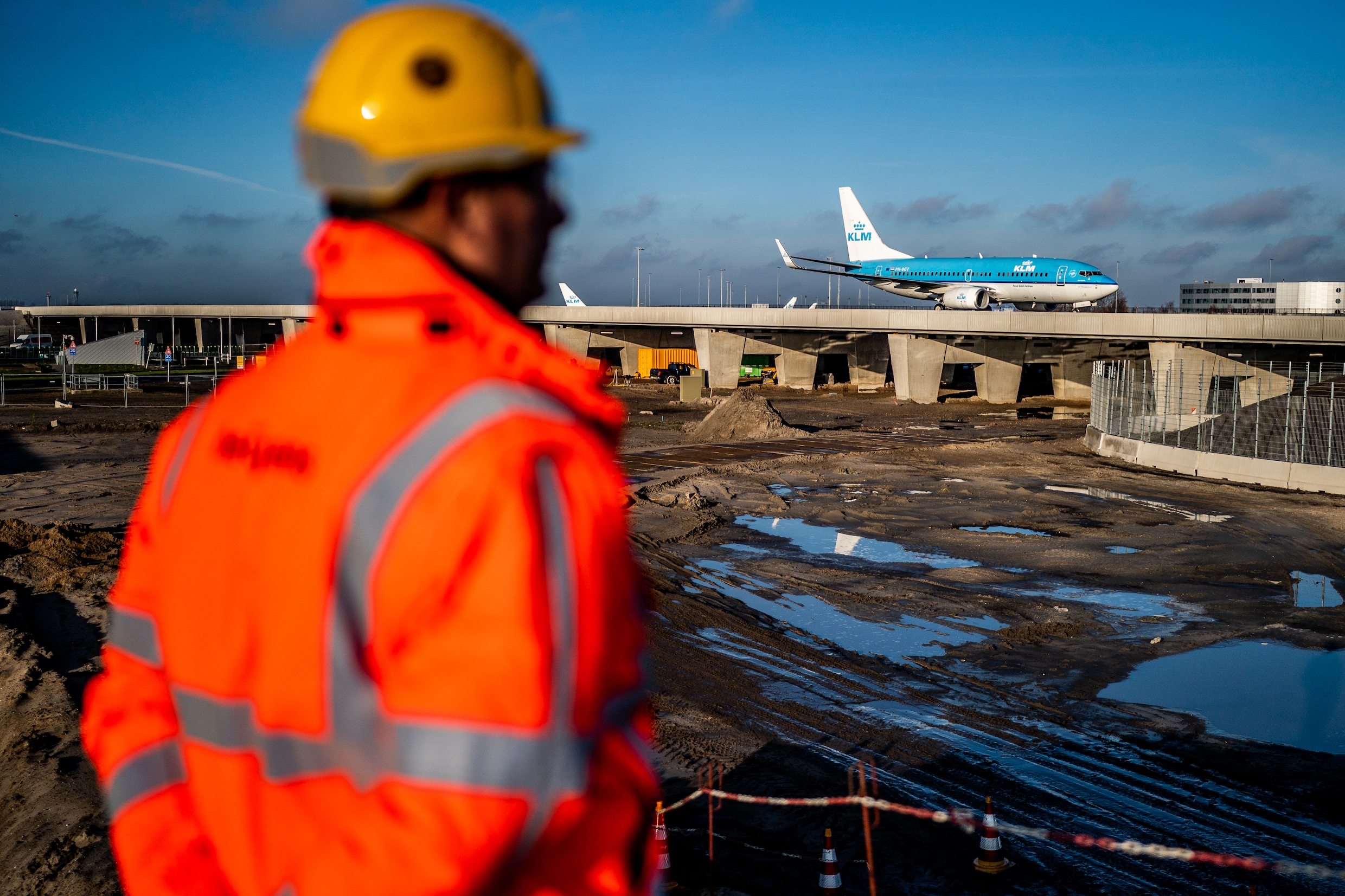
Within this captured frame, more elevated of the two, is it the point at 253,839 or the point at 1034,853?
the point at 253,839

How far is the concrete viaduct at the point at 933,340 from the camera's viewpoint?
40156mm

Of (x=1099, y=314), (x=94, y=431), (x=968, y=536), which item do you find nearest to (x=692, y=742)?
(x=968, y=536)

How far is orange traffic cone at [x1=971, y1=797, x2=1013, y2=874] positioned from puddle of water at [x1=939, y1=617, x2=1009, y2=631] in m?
6.65

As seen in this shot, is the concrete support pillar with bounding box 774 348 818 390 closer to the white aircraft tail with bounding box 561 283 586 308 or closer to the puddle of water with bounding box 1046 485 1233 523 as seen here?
the white aircraft tail with bounding box 561 283 586 308

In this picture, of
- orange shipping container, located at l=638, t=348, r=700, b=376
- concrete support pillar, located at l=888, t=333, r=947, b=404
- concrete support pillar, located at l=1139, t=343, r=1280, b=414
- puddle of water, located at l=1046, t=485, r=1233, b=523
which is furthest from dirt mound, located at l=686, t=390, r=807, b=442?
orange shipping container, located at l=638, t=348, r=700, b=376

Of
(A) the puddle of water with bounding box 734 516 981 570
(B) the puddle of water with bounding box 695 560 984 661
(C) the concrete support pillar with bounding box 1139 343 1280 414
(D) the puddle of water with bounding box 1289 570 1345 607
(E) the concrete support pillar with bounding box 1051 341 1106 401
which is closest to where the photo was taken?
(B) the puddle of water with bounding box 695 560 984 661

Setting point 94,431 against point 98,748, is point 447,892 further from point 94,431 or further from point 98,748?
point 94,431

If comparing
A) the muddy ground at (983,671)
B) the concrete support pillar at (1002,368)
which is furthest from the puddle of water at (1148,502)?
the concrete support pillar at (1002,368)

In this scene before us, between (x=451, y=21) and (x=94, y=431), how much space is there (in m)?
38.3

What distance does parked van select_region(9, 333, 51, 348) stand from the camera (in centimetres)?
9519

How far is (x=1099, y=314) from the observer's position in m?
44.5

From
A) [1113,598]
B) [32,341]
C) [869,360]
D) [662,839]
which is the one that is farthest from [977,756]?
[32,341]

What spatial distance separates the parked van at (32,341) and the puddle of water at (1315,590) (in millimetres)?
100676

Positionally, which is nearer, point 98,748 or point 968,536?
point 98,748
